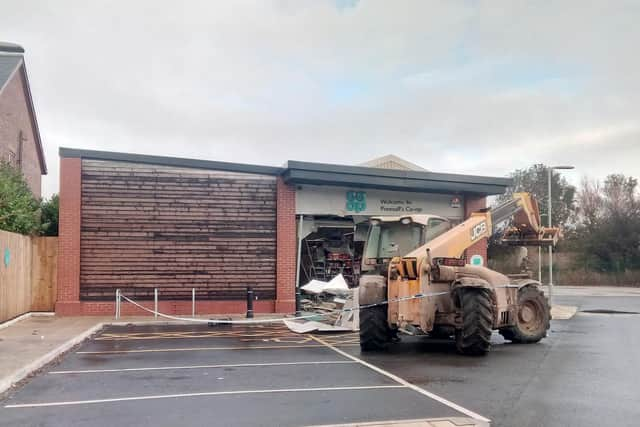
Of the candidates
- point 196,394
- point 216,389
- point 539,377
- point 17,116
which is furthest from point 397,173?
point 17,116

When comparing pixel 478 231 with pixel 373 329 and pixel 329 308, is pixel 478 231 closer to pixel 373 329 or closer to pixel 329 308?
pixel 373 329

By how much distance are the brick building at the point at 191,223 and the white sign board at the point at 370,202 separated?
1.8 inches

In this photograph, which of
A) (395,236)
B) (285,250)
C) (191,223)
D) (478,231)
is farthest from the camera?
(285,250)

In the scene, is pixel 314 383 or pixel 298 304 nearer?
pixel 314 383

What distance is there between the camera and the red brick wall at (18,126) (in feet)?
82.9

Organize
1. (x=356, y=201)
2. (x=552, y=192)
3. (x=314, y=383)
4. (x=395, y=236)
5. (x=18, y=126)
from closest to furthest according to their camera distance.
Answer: (x=314, y=383) < (x=395, y=236) < (x=356, y=201) < (x=18, y=126) < (x=552, y=192)

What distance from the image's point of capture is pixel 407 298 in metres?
12.0

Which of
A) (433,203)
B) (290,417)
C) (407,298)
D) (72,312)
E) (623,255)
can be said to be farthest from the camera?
(623,255)

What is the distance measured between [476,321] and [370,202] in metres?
9.92

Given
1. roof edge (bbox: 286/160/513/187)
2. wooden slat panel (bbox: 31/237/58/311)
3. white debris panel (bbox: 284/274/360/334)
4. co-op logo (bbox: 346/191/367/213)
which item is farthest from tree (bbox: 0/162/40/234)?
co-op logo (bbox: 346/191/367/213)

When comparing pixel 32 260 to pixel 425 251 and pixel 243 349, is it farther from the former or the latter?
pixel 425 251

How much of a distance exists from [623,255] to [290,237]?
39452mm

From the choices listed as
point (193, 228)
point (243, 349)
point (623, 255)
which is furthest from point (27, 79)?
point (623, 255)

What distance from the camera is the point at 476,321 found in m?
11.6
